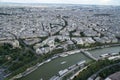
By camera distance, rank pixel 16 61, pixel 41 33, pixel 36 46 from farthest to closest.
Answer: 1. pixel 41 33
2. pixel 36 46
3. pixel 16 61

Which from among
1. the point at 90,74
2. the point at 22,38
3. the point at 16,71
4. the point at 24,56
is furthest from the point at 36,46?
the point at 90,74

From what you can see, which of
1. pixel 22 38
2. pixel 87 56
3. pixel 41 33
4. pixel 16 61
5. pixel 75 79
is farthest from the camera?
pixel 41 33

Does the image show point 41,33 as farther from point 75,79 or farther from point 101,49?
point 75,79

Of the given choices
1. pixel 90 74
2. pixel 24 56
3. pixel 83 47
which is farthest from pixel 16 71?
pixel 83 47

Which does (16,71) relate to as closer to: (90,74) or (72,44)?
(90,74)

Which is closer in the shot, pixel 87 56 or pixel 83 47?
pixel 87 56

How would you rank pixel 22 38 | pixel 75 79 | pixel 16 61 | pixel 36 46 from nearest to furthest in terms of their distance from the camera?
pixel 75 79
pixel 16 61
pixel 36 46
pixel 22 38
